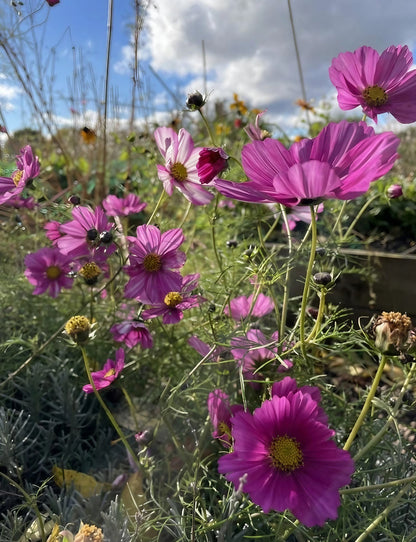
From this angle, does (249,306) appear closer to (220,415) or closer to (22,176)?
(220,415)

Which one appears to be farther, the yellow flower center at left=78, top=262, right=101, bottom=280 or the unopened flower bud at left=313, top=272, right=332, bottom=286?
the yellow flower center at left=78, top=262, right=101, bottom=280

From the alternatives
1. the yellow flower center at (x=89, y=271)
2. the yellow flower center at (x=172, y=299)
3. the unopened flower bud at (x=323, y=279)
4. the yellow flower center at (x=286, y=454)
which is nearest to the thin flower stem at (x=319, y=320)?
the unopened flower bud at (x=323, y=279)

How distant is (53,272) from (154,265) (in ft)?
1.09

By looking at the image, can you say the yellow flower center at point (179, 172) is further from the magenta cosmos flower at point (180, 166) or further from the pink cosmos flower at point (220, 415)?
the pink cosmos flower at point (220, 415)

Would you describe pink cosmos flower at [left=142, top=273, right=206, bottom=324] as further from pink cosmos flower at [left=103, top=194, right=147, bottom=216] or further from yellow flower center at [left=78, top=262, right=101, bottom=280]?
pink cosmos flower at [left=103, top=194, right=147, bottom=216]

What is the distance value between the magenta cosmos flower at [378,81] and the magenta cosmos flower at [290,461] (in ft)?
1.10

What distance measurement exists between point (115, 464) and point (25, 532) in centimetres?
26

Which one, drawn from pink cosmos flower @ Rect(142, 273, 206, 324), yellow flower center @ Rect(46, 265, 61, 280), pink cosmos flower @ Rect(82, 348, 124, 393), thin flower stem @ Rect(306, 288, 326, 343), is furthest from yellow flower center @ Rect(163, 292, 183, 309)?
yellow flower center @ Rect(46, 265, 61, 280)

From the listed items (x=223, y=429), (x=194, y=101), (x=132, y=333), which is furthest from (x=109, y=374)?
(x=194, y=101)

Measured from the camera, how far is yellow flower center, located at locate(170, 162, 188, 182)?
2.22 ft

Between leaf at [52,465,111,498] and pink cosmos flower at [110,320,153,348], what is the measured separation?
0.23 meters

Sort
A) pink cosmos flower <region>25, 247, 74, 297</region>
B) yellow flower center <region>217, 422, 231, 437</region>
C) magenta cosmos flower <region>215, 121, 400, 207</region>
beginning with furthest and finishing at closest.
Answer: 1. pink cosmos flower <region>25, 247, 74, 297</region>
2. yellow flower center <region>217, 422, 231, 437</region>
3. magenta cosmos flower <region>215, 121, 400, 207</region>

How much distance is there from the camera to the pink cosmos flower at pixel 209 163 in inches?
20.8

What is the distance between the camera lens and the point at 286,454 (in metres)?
0.49
